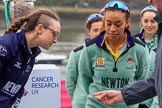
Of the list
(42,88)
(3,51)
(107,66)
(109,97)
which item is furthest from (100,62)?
(42,88)

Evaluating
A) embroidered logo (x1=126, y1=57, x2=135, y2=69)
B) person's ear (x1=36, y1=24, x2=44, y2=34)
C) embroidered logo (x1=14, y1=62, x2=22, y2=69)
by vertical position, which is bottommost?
embroidered logo (x1=126, y1=57, x2=135, y2=69)

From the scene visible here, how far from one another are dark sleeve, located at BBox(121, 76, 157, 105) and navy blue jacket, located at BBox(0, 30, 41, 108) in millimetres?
687

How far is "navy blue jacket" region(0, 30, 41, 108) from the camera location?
356 centimetres

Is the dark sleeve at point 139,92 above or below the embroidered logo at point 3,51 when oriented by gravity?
below

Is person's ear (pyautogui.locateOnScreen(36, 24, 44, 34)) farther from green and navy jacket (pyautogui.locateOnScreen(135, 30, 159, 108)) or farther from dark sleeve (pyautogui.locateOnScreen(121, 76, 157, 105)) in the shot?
green and navy jacket (pyautogui.locateOnScreen(135, 30, 159, 108))

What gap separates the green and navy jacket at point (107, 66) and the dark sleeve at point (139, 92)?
0.56 meters

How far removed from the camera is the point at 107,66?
4211 mm

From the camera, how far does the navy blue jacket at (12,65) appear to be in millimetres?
3557

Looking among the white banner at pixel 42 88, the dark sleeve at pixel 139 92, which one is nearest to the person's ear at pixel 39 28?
the dark sleeve at pixel 139 92

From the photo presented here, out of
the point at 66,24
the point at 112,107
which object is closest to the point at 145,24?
the point at 112,107

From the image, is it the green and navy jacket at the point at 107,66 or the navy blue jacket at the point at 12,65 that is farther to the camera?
the green and navy jacket at the point at 107,66

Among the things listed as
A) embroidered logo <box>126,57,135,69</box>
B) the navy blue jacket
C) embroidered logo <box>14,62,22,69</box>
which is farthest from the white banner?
embroidered logo <box>14,62,22,69</box>

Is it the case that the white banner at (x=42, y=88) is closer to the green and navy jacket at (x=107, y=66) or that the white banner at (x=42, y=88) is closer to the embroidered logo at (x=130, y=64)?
the green and navy jacket at (x=107, y=66)

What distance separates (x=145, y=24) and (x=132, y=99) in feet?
6.15
